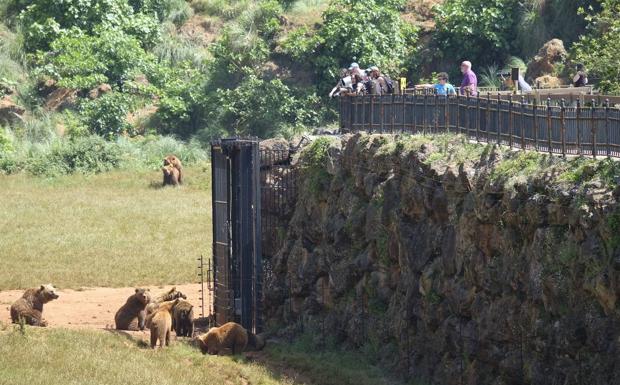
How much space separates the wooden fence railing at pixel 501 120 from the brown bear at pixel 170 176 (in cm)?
1875

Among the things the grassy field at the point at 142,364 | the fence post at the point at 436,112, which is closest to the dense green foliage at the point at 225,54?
the fence post at the point at 436,112

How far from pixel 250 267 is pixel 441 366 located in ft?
26.5

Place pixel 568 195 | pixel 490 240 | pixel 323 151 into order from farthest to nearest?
pixel 323 151 → pixel 490 240 → pixel 568 195

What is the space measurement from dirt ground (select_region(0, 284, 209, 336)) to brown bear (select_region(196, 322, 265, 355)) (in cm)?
347

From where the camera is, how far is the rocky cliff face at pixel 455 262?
1914 centimetres

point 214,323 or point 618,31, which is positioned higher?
point 618,31

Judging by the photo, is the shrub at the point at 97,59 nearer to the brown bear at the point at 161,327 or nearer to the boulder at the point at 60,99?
the boulder at the point at 60,99

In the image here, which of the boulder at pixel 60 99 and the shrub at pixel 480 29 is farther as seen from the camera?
the boulder at pixel 60 99

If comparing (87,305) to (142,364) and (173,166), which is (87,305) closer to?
(142,364)

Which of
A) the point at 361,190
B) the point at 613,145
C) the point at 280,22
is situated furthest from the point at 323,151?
the point at 280,22

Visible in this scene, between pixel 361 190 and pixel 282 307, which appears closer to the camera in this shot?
pixel 361 190

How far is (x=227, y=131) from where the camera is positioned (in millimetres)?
56438

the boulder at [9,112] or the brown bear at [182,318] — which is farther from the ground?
the boulder at [9,112]

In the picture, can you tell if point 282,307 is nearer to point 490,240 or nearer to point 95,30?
point 490,240
